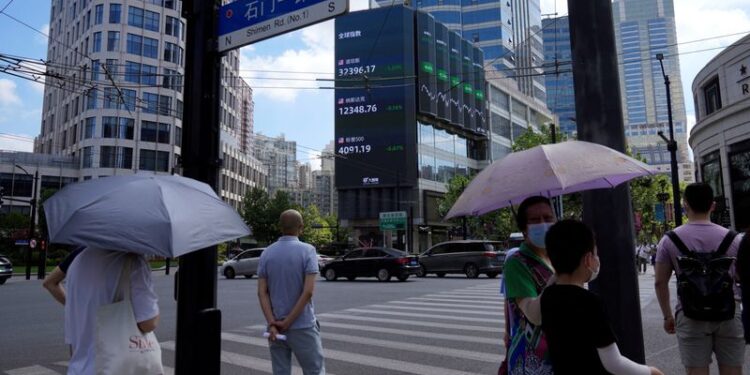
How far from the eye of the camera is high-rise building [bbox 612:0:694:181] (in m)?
118

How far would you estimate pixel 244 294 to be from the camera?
18.5 m

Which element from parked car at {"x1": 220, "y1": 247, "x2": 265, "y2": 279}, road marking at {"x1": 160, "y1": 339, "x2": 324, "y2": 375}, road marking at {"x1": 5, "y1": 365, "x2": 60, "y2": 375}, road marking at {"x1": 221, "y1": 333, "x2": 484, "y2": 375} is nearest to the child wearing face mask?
road marking at {"x1": 221, "y1": 333, "x2": 484, "y2": 375}

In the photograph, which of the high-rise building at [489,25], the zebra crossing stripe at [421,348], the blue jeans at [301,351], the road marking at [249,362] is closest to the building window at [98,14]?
the high-rise building at [489,25]

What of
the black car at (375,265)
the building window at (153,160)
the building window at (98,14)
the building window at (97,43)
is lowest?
the black car at (375,265)

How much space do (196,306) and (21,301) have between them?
16609 millimetres

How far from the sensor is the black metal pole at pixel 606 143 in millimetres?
3338

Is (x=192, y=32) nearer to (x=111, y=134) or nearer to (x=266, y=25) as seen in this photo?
(x=266, y=25)

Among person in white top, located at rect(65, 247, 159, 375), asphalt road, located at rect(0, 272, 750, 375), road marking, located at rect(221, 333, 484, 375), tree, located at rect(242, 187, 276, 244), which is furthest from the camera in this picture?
tree, located at rect(242, 187, 276, 244)

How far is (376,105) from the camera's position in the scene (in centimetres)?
6250

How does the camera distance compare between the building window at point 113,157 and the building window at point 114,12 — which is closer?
the building window at point 113,157

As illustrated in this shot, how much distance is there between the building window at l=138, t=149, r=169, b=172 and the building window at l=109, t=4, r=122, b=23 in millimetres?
16261

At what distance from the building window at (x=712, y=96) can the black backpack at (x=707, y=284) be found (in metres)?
31.1

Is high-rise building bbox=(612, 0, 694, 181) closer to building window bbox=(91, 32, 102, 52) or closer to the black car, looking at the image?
building window bbox=(91, 32, 102, 52)

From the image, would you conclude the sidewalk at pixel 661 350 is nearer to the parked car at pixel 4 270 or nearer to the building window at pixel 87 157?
the parked car at pixel 4 270
